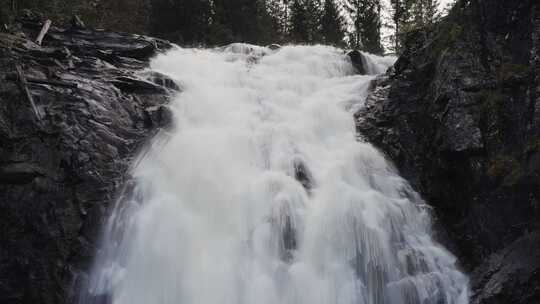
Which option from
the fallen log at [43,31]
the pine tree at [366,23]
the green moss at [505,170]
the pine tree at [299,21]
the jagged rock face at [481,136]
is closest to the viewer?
the jagged rock face at [481,136]

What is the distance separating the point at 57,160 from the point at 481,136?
756cm

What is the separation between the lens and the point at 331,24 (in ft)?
104

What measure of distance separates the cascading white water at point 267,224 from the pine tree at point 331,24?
21864 mm

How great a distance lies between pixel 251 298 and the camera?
6.73 meters

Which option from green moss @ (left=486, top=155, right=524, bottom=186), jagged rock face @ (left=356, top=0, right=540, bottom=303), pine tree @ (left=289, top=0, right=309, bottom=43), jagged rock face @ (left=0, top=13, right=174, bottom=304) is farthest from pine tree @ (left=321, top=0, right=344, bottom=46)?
green moss @ (left=486, top=155, right=524, bottom=186)

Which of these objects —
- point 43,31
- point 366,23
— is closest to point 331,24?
point 366,23

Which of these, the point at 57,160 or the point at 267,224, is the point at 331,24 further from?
the point at 57,160

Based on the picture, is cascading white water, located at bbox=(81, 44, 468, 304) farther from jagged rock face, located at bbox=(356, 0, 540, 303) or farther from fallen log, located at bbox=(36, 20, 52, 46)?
fallen log, located at bbox=(36, 20, 52, 46)

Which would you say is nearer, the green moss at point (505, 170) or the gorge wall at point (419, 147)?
the green moss at point (505, 170)

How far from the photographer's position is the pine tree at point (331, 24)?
3151 centimetres

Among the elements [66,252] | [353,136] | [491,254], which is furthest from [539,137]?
[66,252]

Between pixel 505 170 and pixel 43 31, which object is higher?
pixel 43 31

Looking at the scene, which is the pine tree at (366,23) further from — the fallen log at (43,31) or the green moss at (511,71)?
the green moss at (511,71)

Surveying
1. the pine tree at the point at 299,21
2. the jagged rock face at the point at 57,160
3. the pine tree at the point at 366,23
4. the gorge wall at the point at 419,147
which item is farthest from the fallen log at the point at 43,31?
the pine tree at the point at 366,23
